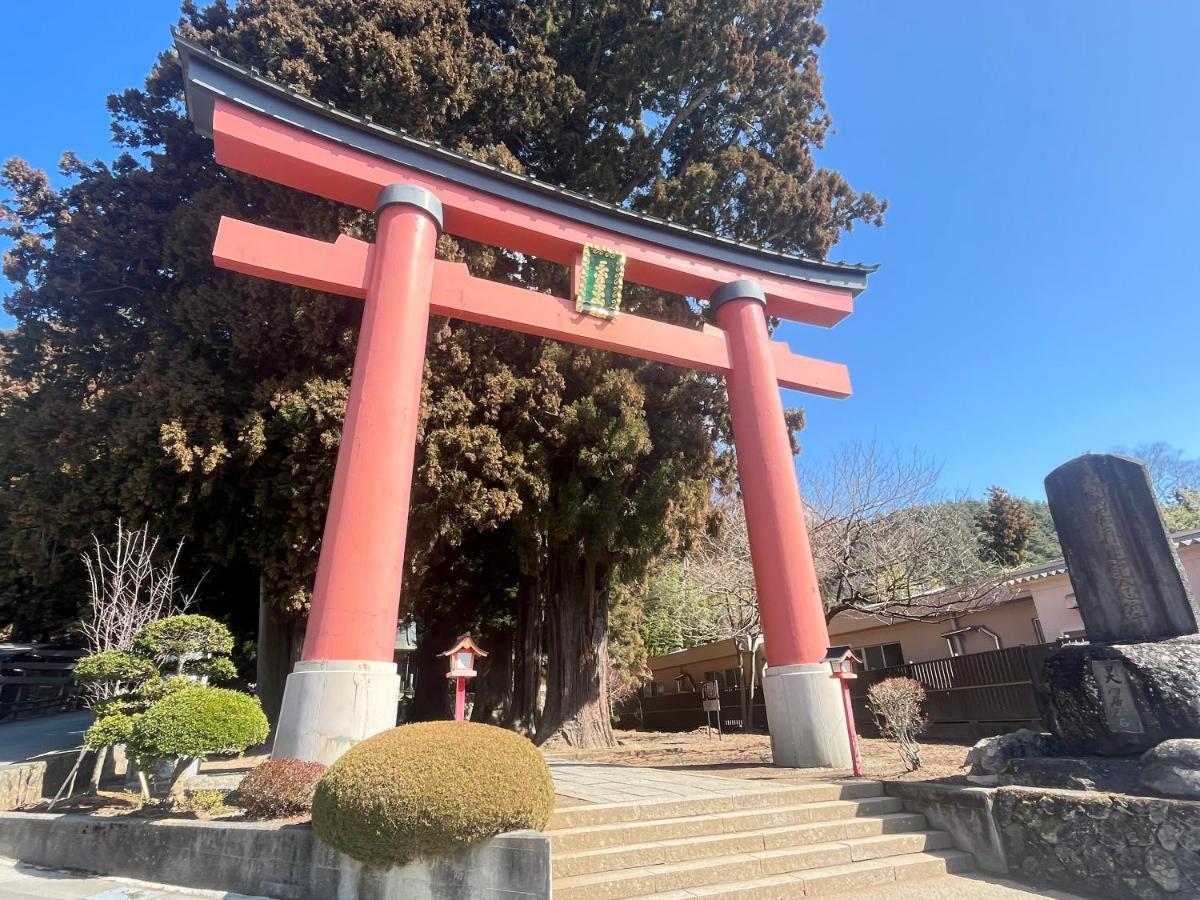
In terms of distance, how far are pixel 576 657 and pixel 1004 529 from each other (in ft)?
71.5

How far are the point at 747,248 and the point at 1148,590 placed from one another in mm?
6371

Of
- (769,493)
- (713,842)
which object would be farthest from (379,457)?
(769,493)

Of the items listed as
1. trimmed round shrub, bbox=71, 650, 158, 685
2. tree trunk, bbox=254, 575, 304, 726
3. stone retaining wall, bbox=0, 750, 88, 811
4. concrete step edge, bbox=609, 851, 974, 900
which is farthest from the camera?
tree trunk, bbox=254, 575, 304, 726

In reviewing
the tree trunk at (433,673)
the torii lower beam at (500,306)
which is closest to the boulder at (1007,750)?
the torii lower beam at (500,306)

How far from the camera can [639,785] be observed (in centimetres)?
575

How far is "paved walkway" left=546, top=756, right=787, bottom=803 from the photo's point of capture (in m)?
5.09

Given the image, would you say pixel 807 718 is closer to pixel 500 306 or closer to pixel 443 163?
pixel 500 306

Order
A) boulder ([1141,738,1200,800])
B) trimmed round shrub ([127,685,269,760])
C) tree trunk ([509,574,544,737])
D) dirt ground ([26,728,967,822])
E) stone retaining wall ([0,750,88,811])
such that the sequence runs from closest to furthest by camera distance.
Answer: boulder ([1141,738,1200,800]), trimmed round shrub ([127,685,269,760]), dirt ground ([26,728,967,822]), stone retaining wall ([0,750,88,811]), tree trunk ([509,574,544,737])

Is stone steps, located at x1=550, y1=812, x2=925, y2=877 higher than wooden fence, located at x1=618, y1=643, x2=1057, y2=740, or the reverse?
wooden fence, located at x1=618, y1=643, x2=1057, y2=740

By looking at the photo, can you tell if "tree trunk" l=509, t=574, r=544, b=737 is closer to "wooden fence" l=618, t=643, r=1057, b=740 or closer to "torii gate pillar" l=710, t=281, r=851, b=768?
"torii gate pillar" l=710, t=281, r=851, b=768

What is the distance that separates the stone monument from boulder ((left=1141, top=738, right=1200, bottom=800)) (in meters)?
0.28

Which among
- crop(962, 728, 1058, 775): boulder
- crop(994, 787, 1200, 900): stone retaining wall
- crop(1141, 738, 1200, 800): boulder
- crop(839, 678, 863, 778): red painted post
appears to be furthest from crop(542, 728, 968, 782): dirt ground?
crop(1141, 738, 1200, 800): boulder

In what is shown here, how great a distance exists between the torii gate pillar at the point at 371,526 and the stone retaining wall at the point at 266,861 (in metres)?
0.88

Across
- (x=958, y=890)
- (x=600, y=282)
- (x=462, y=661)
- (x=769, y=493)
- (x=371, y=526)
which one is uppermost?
(x=600, y=282)
